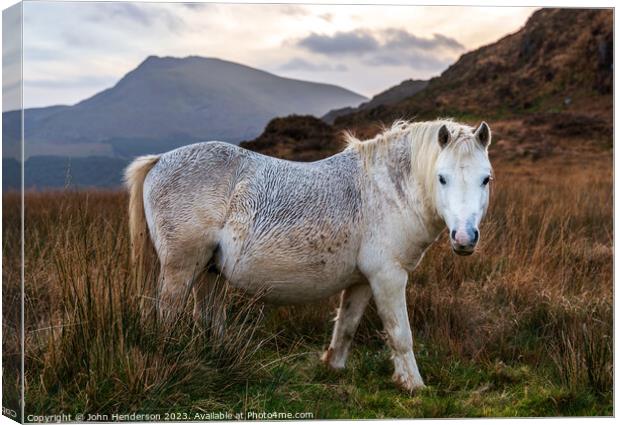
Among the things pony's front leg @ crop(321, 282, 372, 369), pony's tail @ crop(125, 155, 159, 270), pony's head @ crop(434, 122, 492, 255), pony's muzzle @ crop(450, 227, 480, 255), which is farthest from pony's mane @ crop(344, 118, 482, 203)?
pony's tail @ crop(125, 155, 159, 270)

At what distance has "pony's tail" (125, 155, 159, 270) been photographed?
5406 mm

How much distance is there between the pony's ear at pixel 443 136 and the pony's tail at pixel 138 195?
2.16 meters

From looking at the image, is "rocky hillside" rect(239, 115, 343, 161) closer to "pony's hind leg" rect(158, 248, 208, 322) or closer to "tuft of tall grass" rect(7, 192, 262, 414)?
"pony's hind leg" rect(158, 248, 208, 322)

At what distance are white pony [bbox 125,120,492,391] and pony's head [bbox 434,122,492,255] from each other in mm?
151

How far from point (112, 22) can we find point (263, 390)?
2.98m

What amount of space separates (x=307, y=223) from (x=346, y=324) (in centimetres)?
93

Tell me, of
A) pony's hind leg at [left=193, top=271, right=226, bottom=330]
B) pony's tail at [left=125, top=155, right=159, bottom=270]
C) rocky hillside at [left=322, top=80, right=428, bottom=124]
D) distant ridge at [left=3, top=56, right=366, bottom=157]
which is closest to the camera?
pony's hind leg at [left=193, top=271, right=226, bottom=330]

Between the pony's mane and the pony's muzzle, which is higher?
the pony's mane

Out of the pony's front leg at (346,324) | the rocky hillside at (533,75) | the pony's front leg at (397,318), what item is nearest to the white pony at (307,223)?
the pony's front leg at (397,318)

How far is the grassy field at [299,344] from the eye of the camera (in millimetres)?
4371

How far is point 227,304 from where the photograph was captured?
504 centimetres

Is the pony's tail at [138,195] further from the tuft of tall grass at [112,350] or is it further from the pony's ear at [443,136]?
the pony's ear at [443,136]

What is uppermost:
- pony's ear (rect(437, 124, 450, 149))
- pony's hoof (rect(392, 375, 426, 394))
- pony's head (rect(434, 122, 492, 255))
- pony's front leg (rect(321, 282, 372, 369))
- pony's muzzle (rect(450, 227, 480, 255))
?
pony's ear (rect(437, 124, 450, 149))

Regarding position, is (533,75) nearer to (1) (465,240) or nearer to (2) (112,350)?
(1) (465,240)
